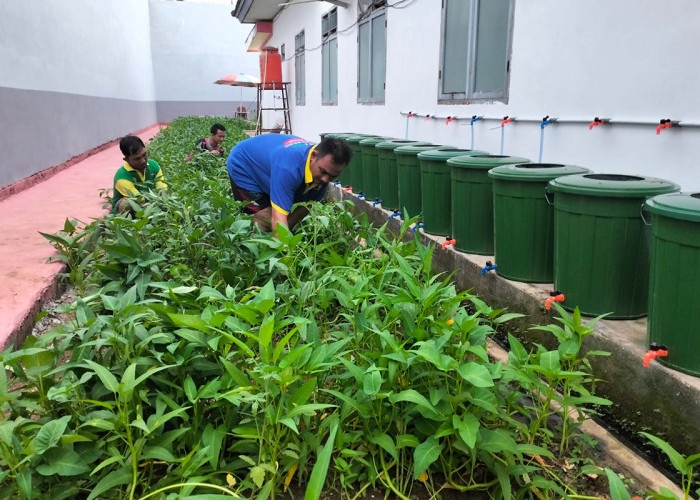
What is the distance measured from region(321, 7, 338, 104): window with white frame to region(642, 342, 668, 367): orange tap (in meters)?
8.90

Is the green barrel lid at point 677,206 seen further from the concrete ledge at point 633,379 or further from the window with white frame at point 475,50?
the window with white frame at point 475,50

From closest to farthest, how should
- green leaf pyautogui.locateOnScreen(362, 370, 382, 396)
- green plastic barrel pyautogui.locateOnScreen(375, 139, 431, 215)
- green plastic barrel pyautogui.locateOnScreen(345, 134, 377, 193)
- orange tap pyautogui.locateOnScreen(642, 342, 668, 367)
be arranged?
green leaf pyautogui.locateOnScreen(362, 370, 382, 396) < orange tap pyautogui.locateOnScreen(642, 342, 668, 367) < green plastic barrel pyautogui.locateOnScreen(375, 139, 431, 215) < green plastic barrel pyautogui.locateOnScreen(345, 134, 377, 193)

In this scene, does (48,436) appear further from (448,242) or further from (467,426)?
(448,242)

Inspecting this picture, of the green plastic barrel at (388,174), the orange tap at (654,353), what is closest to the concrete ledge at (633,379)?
the orange tap at (654,353)

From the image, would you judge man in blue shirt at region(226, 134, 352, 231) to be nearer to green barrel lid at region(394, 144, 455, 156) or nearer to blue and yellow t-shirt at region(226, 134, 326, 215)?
blue and yellow t-shirt at region(226, 134, 326, 215)

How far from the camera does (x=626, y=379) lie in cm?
242

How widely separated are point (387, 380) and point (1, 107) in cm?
734

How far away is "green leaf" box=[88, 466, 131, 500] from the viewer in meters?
1.59

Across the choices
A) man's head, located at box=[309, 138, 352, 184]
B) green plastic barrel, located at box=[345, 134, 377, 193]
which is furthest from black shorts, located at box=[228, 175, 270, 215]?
green plastic barrel, located at box=[345, 134, 377, 193]

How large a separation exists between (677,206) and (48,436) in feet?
7.88

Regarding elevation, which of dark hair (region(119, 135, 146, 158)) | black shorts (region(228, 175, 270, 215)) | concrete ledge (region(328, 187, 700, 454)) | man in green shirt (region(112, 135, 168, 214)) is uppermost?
dark hair (region(119, 135, 146, 158))

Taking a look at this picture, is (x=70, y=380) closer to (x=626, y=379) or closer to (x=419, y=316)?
(x=419, y=316)

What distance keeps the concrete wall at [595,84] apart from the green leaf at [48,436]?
320 centimetres

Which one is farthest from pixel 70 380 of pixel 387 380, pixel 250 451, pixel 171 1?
pixel 171 1
